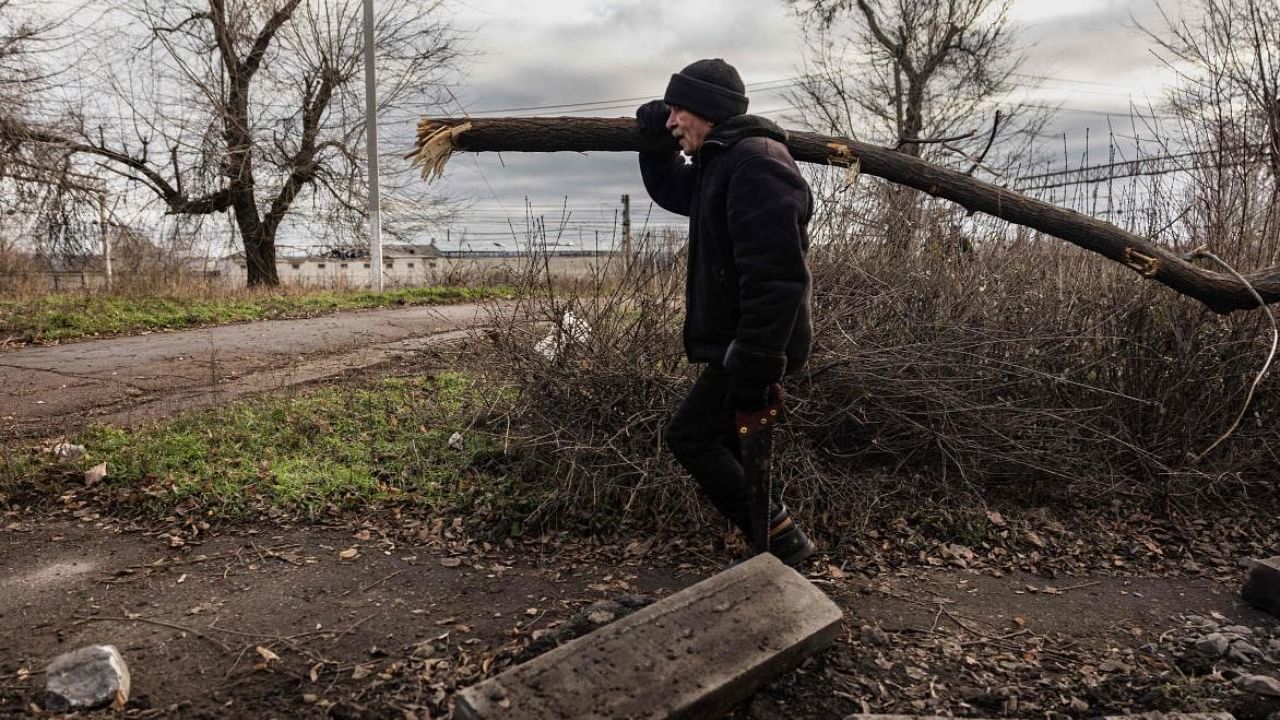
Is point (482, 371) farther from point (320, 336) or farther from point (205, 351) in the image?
point (320, 336)

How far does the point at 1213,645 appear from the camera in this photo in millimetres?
3205

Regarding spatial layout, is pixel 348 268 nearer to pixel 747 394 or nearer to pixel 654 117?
pixel 654 117

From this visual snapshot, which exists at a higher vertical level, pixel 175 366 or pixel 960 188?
pixel 960 188

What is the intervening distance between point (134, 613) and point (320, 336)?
22.2ft

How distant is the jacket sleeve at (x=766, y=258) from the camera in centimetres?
297

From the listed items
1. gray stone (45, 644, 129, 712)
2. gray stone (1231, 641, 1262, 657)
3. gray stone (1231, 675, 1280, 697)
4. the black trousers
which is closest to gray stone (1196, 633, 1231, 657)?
gray stone (1231, 641, 1262, 657)

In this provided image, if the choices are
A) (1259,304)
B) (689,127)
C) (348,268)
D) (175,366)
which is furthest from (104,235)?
(1259,304)

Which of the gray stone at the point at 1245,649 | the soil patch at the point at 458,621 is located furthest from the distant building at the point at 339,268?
the gray stone at the point at 1245,649

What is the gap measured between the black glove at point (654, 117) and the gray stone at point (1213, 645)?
3094 millimetres

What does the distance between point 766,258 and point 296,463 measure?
3.29 m

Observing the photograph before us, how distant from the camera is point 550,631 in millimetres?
3119

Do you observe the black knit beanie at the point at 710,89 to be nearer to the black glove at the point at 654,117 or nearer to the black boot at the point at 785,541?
the black glove at the point at 654,117

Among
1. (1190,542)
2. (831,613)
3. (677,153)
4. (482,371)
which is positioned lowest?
(1190,542)

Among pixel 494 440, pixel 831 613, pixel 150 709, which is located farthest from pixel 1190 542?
pixel 150 709
